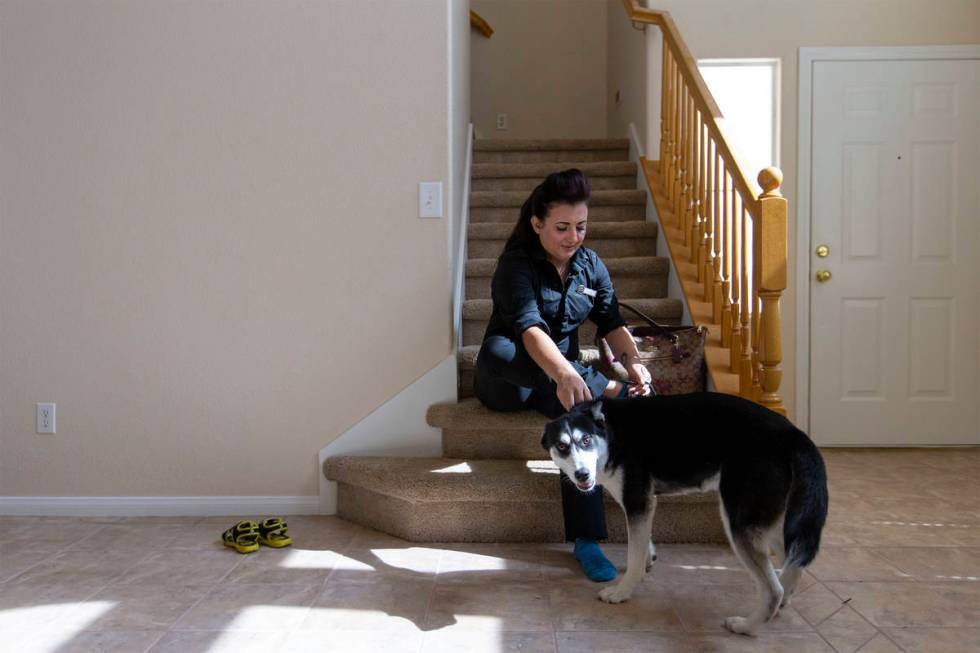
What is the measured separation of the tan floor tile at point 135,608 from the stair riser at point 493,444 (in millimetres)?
936

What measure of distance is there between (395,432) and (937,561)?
5.62 feet

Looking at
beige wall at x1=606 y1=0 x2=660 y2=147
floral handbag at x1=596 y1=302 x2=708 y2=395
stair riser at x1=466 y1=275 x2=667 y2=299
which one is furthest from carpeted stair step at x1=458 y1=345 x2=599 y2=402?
beige wall at x1=606 y1=0 x2=660 y2=147

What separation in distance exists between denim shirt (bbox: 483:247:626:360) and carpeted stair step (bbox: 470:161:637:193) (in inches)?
71.3

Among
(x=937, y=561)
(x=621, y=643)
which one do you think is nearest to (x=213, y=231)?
(x=621, y=643)

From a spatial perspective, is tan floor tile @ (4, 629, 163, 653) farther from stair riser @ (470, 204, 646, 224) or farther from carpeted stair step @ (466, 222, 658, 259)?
stair riser @ (470, 204, 646, 224)

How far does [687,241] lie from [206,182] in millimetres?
1907

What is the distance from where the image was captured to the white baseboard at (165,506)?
2676 mm

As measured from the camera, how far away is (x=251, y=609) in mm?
1834

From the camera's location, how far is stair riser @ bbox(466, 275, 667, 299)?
326 cm

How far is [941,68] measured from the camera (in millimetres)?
3729

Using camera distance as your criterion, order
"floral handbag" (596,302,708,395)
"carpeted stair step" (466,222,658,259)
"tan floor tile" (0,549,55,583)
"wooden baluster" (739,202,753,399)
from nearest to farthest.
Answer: "tan floor tile" (0,549,55,583)
"wooden baluster" (739,202,753,399)
"floral handbag" (596,302,708,395)
"carpeted stair step" (466,222,658,259)

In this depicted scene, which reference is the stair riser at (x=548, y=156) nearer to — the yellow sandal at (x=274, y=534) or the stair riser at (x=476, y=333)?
the stair riser at (x=476, y=333)

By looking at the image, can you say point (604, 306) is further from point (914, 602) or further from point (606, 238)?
point (606, 238)

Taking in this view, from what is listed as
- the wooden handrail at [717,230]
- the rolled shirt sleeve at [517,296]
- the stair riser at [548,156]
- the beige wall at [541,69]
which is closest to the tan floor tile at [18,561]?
the rolled shirt sleeve at [517,296]
